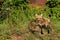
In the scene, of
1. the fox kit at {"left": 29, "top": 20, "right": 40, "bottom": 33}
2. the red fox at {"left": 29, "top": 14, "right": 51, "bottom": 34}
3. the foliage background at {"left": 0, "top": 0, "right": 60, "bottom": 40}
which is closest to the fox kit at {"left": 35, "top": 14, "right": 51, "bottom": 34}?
the red fox at {"left": 29, "top": 14, "right": 51, "bottom": 34}

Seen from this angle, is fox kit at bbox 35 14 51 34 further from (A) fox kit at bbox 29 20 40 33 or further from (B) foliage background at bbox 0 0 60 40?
(B) foliage background at bbox 0 0 60 40

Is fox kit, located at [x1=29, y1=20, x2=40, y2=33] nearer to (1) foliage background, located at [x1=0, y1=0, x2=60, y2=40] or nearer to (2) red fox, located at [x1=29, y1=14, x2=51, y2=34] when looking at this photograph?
(2) red fox, located at [x1=29, y1=14, x2=51, y2=34]

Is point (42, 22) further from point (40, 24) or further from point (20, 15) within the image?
point (20, 15)

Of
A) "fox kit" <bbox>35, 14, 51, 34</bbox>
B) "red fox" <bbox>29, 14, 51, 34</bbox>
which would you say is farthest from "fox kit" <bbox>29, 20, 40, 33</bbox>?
"fox kit" <bbox>35, 14, 51, 34</bbox>

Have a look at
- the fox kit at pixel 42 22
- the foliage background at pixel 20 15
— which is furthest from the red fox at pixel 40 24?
the foliage background at pixel 20 15

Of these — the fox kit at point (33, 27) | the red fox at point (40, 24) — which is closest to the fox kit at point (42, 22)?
the red fox at point (40, 24)

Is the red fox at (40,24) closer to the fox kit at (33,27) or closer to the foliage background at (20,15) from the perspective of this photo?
the fox kit at (33,27)

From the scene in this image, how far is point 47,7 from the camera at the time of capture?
8.05 m

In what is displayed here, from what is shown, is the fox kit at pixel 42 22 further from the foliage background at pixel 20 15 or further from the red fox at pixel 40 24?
the foliage background at pixel 20 15

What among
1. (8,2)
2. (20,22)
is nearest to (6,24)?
(20,22)

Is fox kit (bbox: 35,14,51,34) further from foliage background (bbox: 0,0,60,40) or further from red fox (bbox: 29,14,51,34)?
foliage background (bbox: 0,0,60,40)

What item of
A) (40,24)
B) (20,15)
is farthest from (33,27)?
(20,15)

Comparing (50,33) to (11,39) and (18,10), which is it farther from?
(18,10)

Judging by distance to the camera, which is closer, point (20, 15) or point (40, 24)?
point (40, 24)
